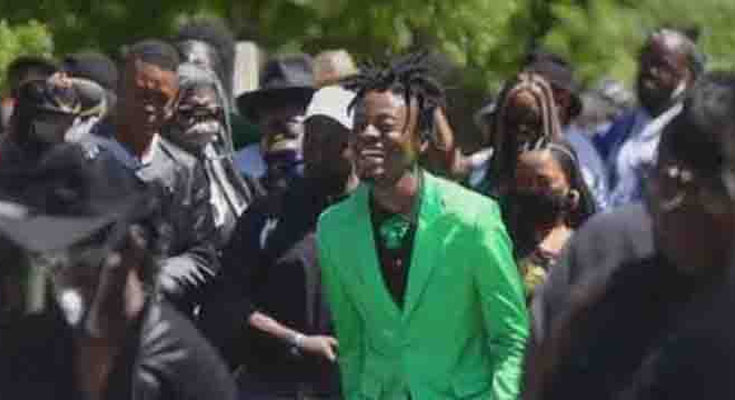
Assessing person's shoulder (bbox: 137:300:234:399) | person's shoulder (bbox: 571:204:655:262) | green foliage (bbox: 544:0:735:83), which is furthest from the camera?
green foliage (bbox: 544:0:735:83)

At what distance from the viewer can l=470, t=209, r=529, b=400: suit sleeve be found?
927 cm

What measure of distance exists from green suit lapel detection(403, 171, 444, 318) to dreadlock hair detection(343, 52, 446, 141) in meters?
0.34

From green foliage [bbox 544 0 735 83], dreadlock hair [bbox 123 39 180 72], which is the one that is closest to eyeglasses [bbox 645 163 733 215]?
dreadlock hair [bbox 123 39 180 72]

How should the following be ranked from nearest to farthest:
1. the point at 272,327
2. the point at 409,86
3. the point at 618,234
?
the point at 618,234 → the point at 409,86 → the point at 272,327

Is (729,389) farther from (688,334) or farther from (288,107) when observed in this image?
(288,107)

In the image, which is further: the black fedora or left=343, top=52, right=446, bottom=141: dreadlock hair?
the black fedora

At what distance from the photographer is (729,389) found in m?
6.08

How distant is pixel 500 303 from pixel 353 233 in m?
0.50

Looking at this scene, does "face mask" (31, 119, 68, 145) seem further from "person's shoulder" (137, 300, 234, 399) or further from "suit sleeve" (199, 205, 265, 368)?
"person's shoulder" (137, 300, 234, 399)

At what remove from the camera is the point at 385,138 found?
952 centimetres

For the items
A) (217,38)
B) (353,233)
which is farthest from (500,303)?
(217,38)

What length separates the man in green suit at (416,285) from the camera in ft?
30.5

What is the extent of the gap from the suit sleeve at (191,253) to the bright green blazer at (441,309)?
1.00m

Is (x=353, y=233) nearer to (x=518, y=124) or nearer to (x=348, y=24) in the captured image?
(x=518, y=124)
